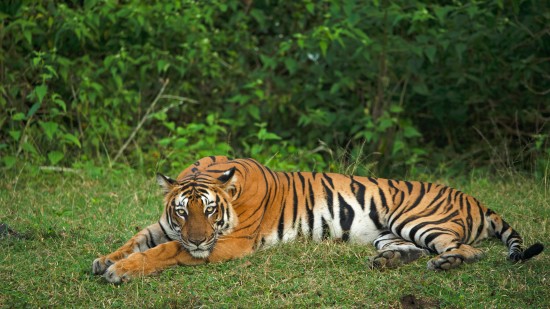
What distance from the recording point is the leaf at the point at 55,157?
7.38 metres

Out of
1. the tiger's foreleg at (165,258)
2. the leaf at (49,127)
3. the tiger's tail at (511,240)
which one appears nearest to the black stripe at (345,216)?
the tiger's foreleg at (165,258)

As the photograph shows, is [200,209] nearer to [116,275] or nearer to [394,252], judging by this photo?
[116,275]

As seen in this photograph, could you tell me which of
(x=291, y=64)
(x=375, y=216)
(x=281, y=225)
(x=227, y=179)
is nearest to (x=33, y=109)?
(x=291, y=64)

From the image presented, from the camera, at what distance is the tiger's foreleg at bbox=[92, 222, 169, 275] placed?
4.61 m

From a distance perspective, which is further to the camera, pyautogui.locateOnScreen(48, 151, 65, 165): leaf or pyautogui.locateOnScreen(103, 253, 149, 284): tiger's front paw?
pyautogui.locateOnScreen(48, 151, 65, 165): leaf

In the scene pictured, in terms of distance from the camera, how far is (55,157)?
7418 millimetres

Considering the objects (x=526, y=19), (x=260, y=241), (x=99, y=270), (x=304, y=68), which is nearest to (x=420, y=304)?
(x=260, y=241)

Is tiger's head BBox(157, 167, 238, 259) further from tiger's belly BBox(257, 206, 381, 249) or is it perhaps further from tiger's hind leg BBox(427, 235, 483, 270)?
tiger's hind leg BBox(427, 235, 483, 270)

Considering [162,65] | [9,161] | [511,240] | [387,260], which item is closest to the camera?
[387,260]

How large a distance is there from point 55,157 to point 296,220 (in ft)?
10.1

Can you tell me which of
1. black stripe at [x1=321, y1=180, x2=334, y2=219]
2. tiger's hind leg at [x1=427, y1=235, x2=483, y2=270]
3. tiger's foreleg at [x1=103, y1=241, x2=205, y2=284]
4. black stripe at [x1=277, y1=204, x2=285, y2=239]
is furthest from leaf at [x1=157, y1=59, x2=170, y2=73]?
tiger's hind leg at [x1=427, y1=235, x2=483, y2=270]

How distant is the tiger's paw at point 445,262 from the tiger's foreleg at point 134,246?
1624 mm

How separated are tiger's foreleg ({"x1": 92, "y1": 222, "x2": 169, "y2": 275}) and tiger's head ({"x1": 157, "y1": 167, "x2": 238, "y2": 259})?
145 mm

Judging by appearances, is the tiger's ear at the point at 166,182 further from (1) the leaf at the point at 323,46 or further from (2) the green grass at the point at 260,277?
(1) the leaf at the point at 323,46
